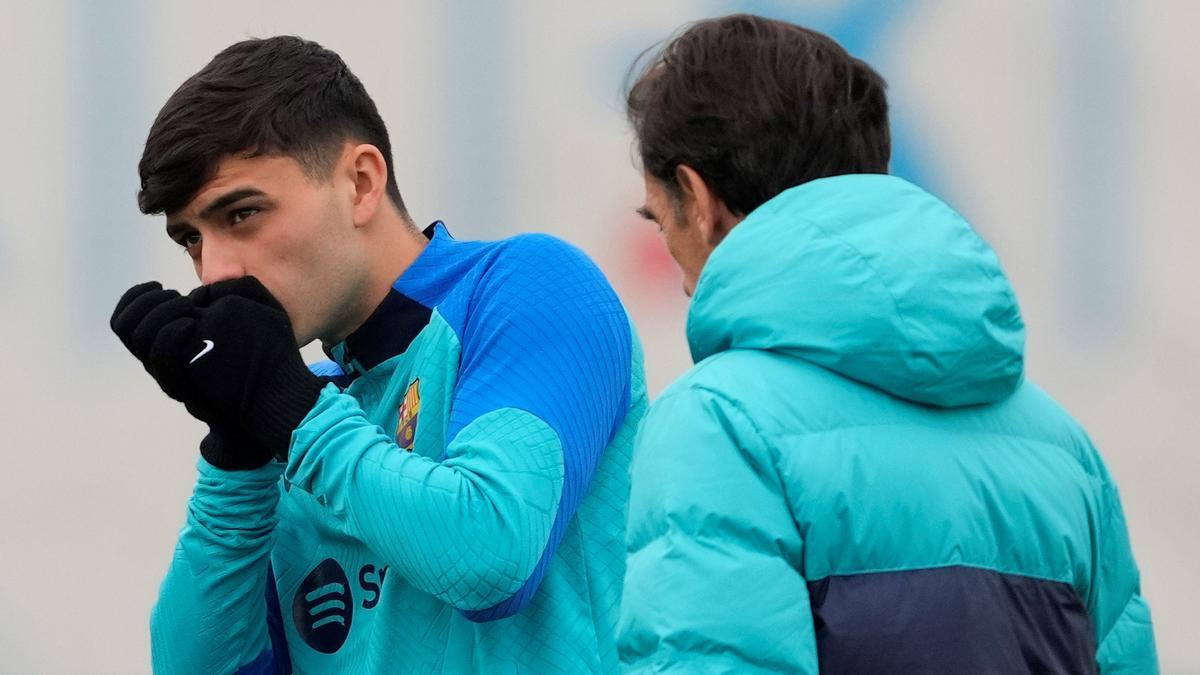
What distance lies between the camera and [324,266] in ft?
5.33

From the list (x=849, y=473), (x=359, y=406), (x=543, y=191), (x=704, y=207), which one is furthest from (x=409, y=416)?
(x=543, y=191)

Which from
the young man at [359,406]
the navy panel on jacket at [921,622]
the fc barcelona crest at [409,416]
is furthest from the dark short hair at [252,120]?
the navy panel on jacket at [921,622]

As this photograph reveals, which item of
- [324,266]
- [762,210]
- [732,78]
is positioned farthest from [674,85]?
[324,266]

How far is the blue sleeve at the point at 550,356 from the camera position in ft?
4.86

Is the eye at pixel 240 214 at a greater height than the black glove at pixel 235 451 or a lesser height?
greater

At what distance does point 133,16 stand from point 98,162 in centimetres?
25

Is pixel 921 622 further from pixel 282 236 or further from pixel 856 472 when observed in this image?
pixel 282 236

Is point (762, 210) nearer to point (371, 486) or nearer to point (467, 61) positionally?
point (371, 486)

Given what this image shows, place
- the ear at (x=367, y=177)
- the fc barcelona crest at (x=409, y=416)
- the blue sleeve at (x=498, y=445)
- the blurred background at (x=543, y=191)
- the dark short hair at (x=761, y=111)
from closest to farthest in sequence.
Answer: the dark short hair at (x=761, y=111)
the blue sleeve at (x=498, y=445)
the fc barcelona crest at (x=409, y=416)
the ear at (x=367, y=177)
the blurred background at (x=543, y=191)

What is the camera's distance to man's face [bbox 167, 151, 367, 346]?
160cm

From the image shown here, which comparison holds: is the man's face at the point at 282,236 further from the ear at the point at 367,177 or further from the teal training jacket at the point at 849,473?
the teal training jacket at the point at 849,473

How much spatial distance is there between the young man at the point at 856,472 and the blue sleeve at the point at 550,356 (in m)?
0.30

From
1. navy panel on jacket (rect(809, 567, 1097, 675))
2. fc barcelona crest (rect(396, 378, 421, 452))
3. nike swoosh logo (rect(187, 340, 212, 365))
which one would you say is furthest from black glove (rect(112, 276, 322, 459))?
navy panel on jacket (rect(809, 567, 1097, 675))

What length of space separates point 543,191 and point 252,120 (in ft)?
3.90
